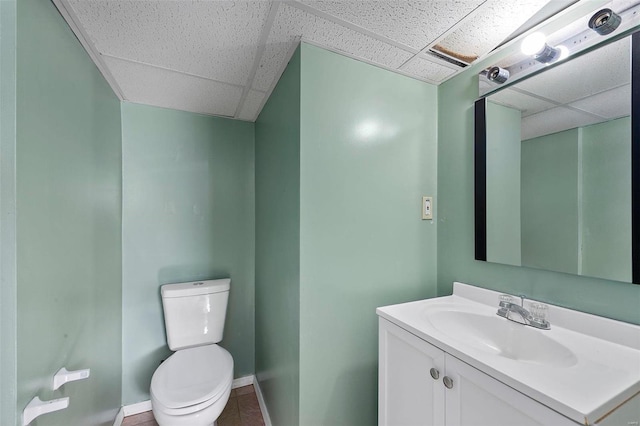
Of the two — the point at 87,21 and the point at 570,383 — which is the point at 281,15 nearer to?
the point at 87,21

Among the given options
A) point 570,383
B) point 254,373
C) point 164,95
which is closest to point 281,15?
point 164,95

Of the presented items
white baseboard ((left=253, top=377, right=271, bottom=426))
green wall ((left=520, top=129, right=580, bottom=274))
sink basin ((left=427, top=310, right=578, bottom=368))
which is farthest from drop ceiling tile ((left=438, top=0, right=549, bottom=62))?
white baseboard ((left=253, top=377, right=271, bottom=426))

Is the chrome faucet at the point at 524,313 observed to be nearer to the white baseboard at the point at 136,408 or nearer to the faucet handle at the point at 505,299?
the faucet handle at the point at 505,299

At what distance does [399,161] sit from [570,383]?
1060 mm

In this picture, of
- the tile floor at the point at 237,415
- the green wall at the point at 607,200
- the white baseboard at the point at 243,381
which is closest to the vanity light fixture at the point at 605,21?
the green wall at the point at 607,200

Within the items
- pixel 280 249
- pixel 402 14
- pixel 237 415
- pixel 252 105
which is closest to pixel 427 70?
pixel 402 14

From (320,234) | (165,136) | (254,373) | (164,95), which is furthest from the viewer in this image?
(254,373)

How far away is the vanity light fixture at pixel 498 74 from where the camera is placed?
1.13 meters

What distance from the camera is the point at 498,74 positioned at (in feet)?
3.75

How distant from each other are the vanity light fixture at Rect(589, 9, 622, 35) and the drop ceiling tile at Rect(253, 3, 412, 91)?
64cm

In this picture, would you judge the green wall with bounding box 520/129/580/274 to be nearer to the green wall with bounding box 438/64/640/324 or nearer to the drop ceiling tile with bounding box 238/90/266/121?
the green wall with bounding box 438/64/640/324

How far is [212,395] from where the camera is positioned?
1.30 meters

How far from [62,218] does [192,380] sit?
1095mm

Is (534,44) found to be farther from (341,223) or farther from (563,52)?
(341,223)
